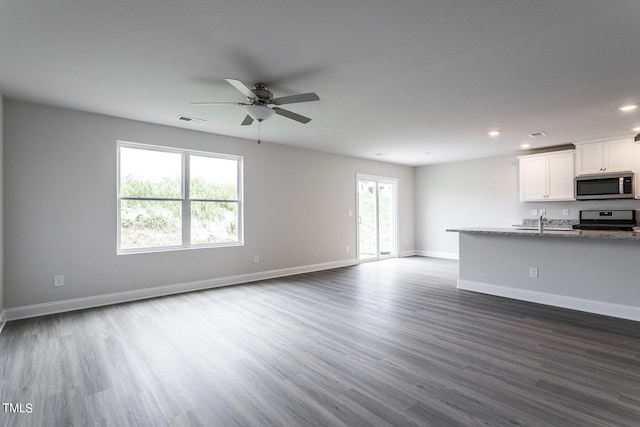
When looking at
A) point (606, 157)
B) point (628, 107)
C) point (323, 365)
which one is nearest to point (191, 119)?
point (323, 365)

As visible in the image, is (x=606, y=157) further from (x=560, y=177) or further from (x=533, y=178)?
(x=533, y=178)

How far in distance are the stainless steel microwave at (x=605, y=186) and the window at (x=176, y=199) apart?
20.1ft

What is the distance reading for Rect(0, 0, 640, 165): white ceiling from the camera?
210cm

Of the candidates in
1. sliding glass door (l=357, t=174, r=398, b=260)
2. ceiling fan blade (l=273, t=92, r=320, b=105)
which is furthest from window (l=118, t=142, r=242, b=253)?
sliding glass door (l=357, t=174, r=398, b=260)

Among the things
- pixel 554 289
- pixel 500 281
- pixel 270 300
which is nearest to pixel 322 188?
pixel 270 300

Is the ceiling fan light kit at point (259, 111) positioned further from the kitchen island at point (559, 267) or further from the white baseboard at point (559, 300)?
the white baseboard at point (559, 300)

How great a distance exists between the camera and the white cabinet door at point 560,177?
5875mm

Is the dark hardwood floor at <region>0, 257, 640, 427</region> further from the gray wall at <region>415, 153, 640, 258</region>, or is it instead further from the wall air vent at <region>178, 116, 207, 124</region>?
the gray wall at <region>415, 153, 640, 258</region>

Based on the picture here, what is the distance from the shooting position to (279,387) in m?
2.18

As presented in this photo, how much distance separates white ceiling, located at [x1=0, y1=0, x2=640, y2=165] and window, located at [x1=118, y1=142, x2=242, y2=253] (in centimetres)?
67

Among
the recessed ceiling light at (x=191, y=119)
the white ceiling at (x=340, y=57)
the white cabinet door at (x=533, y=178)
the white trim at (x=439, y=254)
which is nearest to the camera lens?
the white ceiling at (x=340, y=57)

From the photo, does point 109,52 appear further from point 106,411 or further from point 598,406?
point 598,406

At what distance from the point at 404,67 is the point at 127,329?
3.81 metres

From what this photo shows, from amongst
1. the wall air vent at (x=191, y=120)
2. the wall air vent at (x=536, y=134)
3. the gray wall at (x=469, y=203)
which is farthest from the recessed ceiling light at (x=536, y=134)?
the wall air vent at (x=191, y=120)
